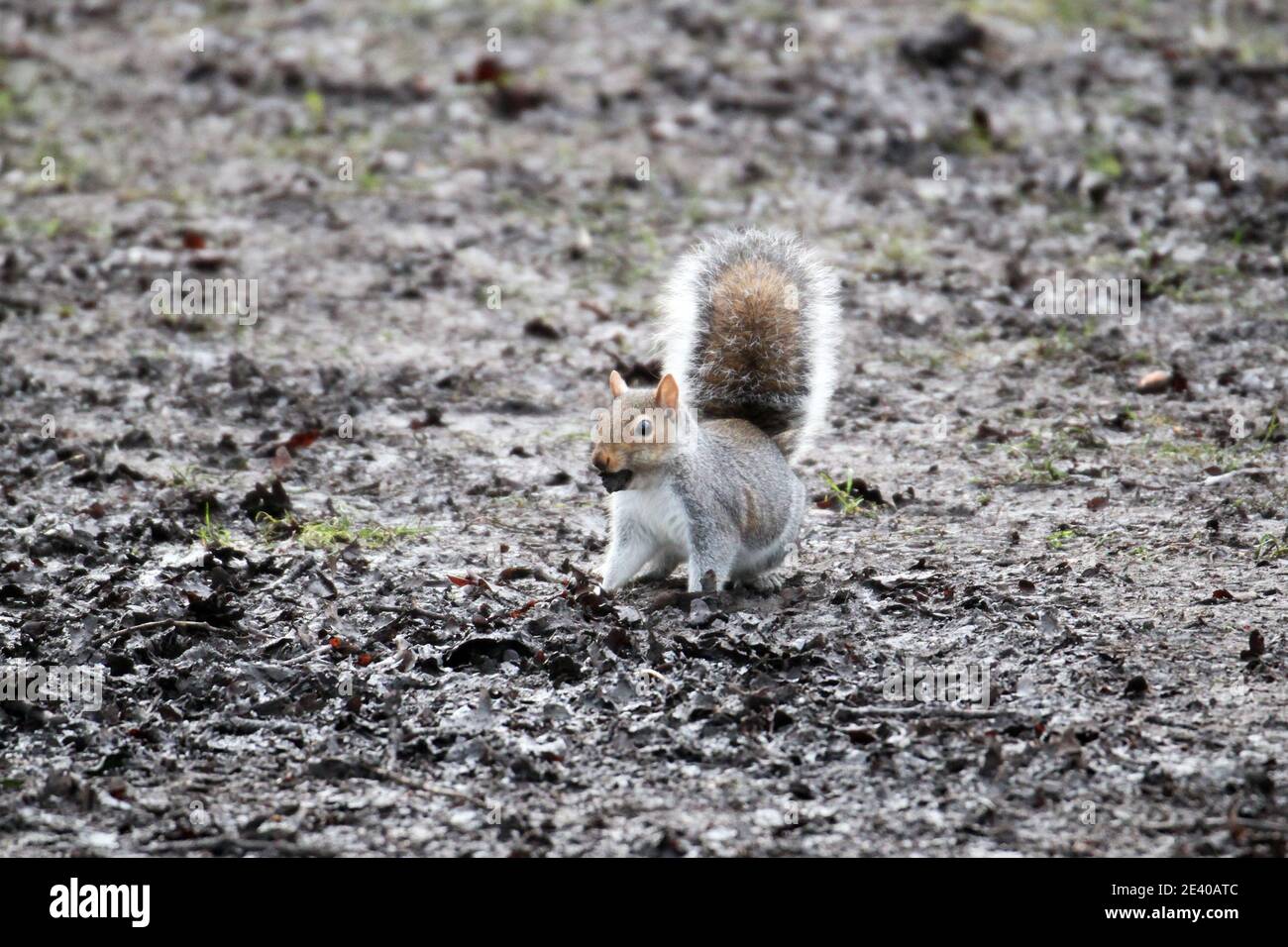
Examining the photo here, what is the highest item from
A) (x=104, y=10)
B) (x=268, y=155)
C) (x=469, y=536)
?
(x=104, y=10)

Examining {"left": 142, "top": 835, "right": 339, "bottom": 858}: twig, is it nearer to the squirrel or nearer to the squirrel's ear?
the squirrel

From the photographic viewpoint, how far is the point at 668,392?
4637 mm

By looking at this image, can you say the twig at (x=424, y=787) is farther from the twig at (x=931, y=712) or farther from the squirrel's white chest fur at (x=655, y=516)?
the squirrel's white chest fur at (x=655, y=516)

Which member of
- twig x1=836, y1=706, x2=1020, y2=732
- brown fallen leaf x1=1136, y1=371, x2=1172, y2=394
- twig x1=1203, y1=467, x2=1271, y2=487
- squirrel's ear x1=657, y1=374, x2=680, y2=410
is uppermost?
brown fallen leaf x1=1136, y1=371, x2=1172, y2=394

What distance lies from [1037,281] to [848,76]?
3230mm

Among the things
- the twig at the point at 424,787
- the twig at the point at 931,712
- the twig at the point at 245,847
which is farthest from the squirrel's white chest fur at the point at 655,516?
the twig at the point at 245,847

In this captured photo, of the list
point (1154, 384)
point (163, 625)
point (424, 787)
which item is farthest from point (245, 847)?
point (1154, 384)

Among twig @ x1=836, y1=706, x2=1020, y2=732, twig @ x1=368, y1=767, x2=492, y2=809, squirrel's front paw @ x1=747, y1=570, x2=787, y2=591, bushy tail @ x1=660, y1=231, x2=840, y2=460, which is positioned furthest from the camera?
bushy tail @ x1=660, y1=231, x2=840, y2=460

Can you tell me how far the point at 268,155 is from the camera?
9.62m

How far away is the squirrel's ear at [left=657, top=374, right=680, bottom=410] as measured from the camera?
463 centimetres

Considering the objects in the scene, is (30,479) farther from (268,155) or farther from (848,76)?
(848,76)

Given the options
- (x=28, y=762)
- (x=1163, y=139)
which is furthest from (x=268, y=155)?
(x=28, y=762)

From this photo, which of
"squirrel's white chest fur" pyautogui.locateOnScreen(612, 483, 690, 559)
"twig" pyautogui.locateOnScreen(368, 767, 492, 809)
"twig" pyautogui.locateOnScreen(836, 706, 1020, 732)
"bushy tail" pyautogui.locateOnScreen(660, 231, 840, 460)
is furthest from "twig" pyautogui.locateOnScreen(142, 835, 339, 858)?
"bushy tail" pyautogui.locateOnScreen(660, 231, 840, 460)

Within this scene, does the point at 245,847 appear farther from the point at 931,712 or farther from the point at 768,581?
the point at 768,581
